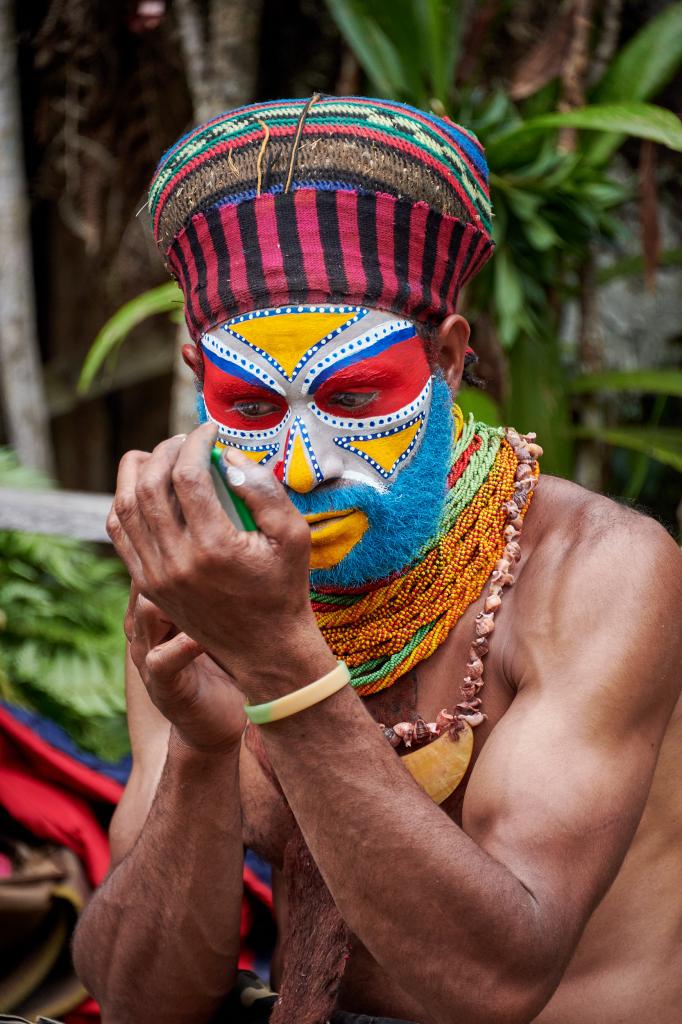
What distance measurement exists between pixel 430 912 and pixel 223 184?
52.0 inches

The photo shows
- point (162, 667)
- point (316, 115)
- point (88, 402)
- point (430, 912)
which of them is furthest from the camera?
point (88, 402)

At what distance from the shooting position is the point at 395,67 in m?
4.92

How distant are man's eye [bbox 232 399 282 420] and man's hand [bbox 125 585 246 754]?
435mm

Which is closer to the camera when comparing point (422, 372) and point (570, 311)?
point (422, 372)

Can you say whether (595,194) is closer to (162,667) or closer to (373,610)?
(373,610)

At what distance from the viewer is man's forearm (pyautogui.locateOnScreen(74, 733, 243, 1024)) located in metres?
2.08

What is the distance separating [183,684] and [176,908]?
535 mm

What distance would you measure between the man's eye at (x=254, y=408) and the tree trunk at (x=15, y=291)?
12.7 feet

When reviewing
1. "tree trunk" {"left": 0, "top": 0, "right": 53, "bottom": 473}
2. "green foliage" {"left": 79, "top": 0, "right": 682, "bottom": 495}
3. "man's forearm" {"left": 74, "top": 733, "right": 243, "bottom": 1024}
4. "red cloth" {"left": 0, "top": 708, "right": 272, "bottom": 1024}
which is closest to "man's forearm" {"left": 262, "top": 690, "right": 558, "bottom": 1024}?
"man's forearm" {"left": 74, "top": 733, "right": 243, "bottom": 1024}

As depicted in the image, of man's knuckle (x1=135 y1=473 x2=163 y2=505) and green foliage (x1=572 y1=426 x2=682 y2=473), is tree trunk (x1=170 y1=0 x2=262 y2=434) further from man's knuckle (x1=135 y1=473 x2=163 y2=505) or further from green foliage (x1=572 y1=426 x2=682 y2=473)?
man's knuckle (x1=135 y1=473 x2=163 y2=505)

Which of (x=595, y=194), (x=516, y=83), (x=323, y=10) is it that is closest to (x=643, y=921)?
(x=595, y=194)

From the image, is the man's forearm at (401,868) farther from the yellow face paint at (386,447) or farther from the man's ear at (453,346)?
the man's ear at (453,346)

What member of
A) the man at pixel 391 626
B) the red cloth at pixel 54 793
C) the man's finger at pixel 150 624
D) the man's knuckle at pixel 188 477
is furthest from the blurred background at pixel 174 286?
the man's knuckle at pixel 188 477

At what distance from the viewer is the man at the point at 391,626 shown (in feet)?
5.96
